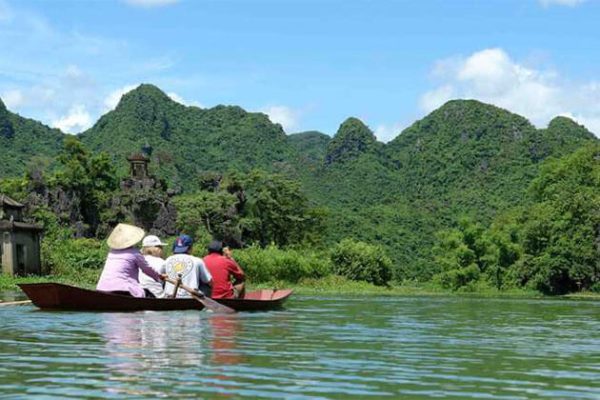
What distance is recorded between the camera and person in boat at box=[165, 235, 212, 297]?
1506 centimetres

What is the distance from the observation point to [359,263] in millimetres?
50000

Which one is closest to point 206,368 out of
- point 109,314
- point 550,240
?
point 109,314

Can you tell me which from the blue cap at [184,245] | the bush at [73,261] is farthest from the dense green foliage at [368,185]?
the blue cap at [184,245]

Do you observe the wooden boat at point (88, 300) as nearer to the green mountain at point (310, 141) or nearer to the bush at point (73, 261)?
the bush at point (73, 261)

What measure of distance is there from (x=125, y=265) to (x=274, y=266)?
2836cm

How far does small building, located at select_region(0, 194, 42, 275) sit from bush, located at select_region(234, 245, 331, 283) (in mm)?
9496

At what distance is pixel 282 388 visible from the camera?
6203mm

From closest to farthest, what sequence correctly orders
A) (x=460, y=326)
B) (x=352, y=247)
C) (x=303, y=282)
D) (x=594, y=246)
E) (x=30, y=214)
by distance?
(x=460, y=326) → (x=303, y=282) → (x=594, y=246) → (x=352, y=247) → (x=30, y=214)

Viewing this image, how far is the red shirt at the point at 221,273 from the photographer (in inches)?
615

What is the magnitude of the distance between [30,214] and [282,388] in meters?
51.5

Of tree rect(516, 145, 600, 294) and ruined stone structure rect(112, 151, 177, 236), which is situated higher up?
ruined stone structure rect(112, 151, 177, 236)

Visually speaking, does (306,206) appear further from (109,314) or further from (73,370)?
(73,370)

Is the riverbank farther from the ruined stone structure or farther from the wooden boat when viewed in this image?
the wooden boat

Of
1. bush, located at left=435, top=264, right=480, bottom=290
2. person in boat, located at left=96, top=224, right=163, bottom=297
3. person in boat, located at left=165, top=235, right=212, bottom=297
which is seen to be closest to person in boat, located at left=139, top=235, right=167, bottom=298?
person in boat, located at left=165, top=235, right=212, bottom=297
